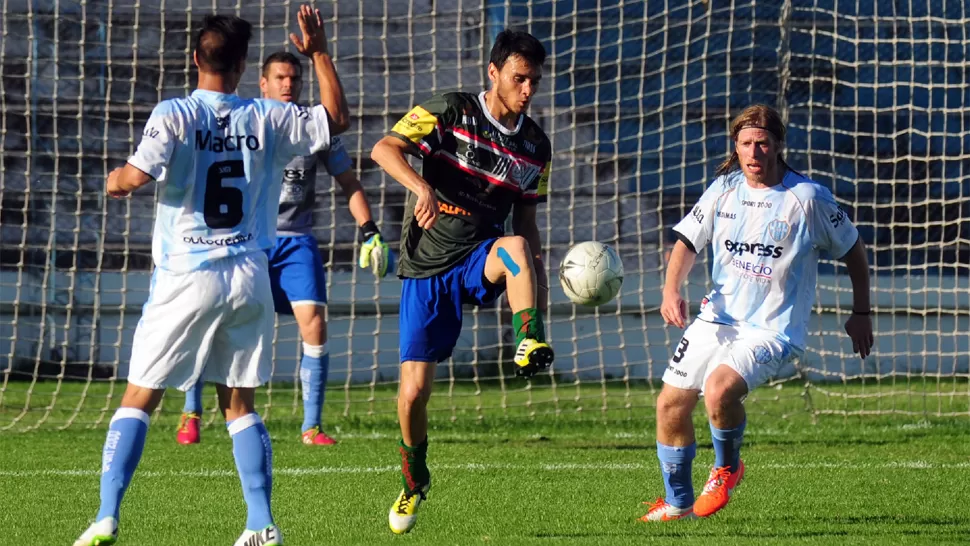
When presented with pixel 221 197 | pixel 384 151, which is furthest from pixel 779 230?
pixel 221 197

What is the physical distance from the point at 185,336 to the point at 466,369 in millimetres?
7394

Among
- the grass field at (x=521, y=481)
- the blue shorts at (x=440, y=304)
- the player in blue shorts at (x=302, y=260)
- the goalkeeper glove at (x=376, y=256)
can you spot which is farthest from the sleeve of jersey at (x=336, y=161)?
the blue shorts at (x=440, y=304)

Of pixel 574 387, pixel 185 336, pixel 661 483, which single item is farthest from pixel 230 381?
pixel 574 387

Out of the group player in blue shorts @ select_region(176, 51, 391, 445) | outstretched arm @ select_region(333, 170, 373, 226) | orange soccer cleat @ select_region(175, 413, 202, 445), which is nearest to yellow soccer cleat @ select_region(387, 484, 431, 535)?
outstretched arm @ select_region(333, 170, 373, 226)

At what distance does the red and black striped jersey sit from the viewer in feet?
18.0

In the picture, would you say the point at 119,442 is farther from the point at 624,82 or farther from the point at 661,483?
the point at 624,82

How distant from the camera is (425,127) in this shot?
5.50 metres

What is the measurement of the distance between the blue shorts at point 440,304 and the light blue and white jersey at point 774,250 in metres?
0.95

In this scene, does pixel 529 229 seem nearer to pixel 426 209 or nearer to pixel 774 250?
pixel 426 209

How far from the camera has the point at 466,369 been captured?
38.5 feet

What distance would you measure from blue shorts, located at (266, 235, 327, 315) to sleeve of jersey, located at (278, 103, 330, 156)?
340 cm

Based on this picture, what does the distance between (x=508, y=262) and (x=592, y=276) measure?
49cm

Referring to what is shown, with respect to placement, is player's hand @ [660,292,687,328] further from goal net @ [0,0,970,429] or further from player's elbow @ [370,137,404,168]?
goal net @ [0,0,970,429]

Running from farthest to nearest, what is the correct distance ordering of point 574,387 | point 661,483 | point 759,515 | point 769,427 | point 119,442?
point 574,387 < point 769,427 < point 661,483 < point 759,515 < point 119,442
